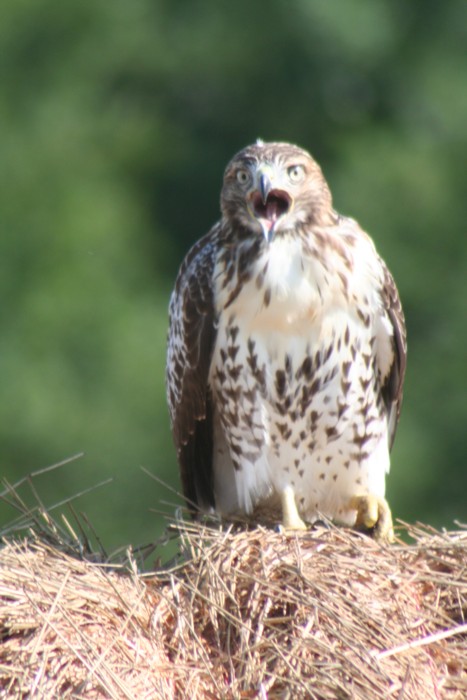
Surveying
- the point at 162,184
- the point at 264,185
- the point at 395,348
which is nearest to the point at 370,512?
the point at 395,348

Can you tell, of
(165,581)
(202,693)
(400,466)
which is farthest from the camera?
(400,466)

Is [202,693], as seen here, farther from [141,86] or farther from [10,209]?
[141,86]

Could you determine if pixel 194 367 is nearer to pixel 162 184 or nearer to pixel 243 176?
pixel 243 176

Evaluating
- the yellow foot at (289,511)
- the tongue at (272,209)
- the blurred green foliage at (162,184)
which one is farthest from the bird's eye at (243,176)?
the blurred green foliage at (162,184)

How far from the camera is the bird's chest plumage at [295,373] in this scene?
4973 mm

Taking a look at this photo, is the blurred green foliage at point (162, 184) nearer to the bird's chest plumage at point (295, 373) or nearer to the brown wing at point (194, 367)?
the brown wing at point (194, 367)

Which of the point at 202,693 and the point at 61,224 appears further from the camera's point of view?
the point at 61,224

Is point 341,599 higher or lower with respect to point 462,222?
lower

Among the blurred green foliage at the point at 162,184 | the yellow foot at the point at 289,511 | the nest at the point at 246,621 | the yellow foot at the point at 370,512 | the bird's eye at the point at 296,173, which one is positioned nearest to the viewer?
the nest at the point at 246,621

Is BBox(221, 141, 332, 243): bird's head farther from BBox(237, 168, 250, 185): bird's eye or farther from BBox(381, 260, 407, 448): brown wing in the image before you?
BBox(381, 260, 407, 448): brown wing

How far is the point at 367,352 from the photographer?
16.7ft

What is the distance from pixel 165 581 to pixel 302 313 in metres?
1.15

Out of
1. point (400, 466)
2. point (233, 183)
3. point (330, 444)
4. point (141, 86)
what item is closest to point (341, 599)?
point (330, 444)

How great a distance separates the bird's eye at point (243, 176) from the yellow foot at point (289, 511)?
3.25ft
